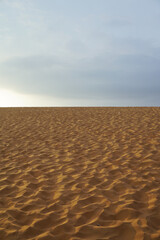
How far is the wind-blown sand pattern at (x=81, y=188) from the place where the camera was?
3.51m

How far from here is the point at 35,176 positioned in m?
5.89

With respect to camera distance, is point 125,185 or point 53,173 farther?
point 53,173

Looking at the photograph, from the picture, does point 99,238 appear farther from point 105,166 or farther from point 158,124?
point 158,124

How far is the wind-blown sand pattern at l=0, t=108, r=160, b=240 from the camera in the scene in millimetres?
3510

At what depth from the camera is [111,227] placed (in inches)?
137

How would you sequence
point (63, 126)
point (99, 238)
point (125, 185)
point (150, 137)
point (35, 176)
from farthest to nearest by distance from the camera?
point (63, 126), point (150, 137), point (35, 176), point (125, 185), point (99, 238)

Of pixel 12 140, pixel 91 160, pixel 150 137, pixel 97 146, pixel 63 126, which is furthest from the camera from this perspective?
pixel 63 126

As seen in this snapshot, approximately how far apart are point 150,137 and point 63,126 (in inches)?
221

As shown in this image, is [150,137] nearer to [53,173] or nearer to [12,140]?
[53,173]

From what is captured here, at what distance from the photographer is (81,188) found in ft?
16.3

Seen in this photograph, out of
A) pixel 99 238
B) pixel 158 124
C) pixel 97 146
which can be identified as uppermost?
pixel 158 124

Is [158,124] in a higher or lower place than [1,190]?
higher

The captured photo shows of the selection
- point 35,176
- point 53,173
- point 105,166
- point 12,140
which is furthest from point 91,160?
point 12,140

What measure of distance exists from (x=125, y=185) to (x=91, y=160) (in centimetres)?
204
